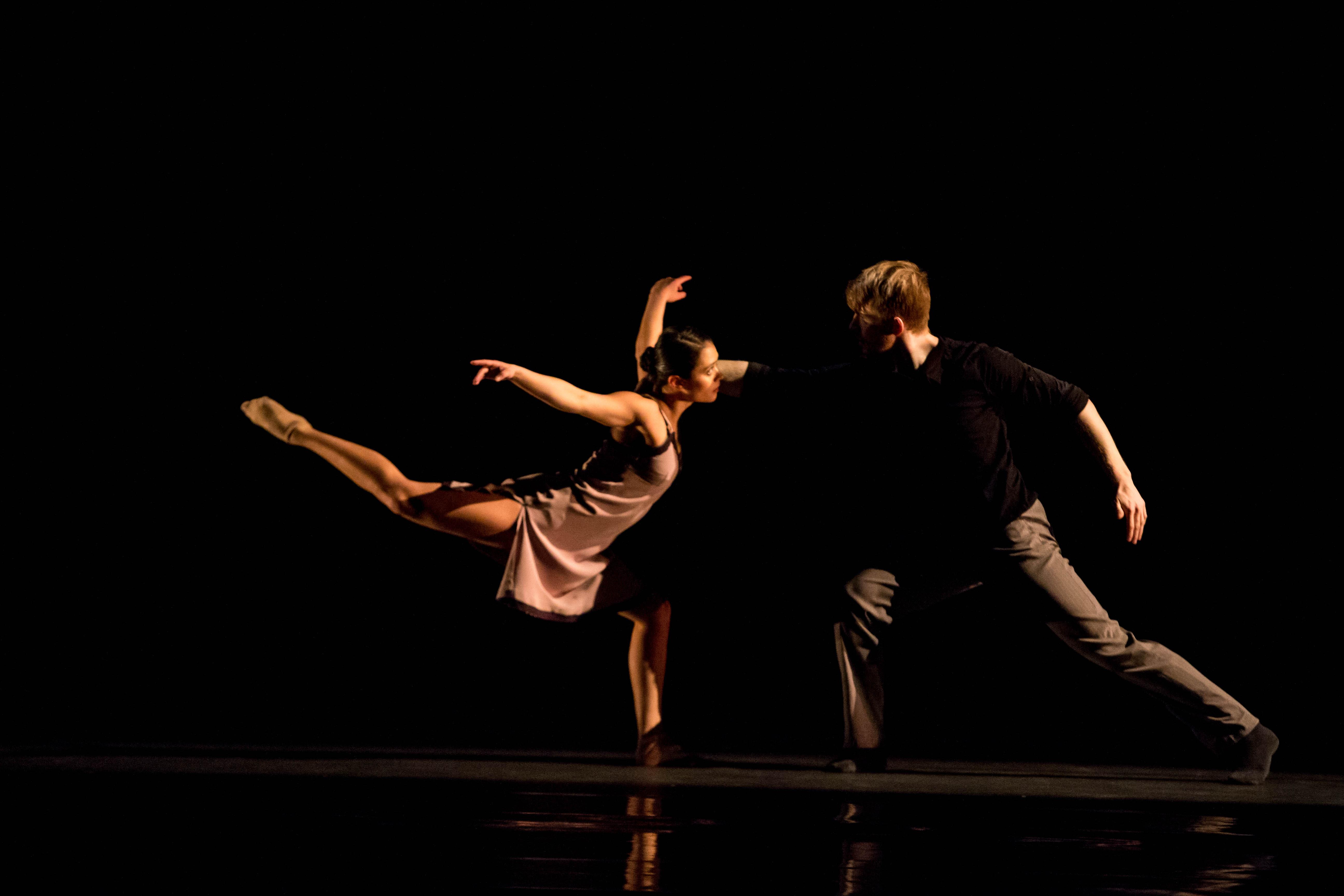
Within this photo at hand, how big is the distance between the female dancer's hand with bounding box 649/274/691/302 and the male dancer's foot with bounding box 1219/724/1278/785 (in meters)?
1.75

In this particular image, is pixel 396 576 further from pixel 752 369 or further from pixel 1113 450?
pixel 1113 450

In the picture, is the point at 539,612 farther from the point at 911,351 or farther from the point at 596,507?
the point at 911,351

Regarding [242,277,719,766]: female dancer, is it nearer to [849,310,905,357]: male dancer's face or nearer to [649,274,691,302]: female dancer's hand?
[649,274,691,302]: female dancer's hand

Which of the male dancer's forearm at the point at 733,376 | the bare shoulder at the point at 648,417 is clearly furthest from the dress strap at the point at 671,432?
the male dancer's forearm at the point at 733,376

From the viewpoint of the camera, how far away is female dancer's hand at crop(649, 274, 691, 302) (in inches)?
152

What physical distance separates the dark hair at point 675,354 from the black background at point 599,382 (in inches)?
48.8

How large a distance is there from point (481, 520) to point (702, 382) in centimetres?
66

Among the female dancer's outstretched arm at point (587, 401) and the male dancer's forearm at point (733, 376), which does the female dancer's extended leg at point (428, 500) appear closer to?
the female dancer's outstretched arm at point (587, 401)

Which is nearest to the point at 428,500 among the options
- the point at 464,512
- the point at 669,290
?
the point at 464,512

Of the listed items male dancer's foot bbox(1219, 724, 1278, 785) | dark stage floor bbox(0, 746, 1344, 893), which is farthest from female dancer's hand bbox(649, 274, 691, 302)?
male dancer's foot bbox(1219, 724, 1278, 785)

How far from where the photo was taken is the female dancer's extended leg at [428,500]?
3646mm

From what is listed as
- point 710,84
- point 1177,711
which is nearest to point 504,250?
point 710,84

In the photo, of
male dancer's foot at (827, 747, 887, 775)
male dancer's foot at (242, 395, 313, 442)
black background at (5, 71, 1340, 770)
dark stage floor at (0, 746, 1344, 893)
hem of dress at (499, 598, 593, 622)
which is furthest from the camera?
black background at (5, 71, 1340, 770)

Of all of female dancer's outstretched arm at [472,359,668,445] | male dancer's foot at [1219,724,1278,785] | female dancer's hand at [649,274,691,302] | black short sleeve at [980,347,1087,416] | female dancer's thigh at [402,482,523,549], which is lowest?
male dancer's foot at [1219,724,1278,785]
